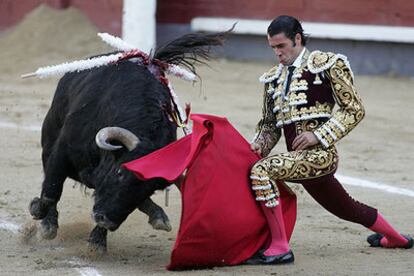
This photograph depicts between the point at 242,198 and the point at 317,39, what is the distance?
18.3ft

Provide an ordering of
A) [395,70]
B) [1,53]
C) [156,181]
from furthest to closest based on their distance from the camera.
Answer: [1,53], [395,70], [156,181]


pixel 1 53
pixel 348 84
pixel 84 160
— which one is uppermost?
pixel 348 84

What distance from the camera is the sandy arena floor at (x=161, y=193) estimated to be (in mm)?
4102

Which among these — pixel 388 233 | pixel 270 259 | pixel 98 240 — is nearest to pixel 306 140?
pixel 270 259

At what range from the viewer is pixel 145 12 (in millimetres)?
9555

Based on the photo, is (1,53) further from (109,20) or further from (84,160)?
(84,160)

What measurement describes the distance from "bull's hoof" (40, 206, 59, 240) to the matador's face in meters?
1.23

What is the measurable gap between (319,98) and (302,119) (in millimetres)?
99

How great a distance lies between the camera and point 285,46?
3939 millimetres

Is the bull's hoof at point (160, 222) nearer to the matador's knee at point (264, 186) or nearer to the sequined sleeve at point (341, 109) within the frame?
the matador's knee at point (264, 186)

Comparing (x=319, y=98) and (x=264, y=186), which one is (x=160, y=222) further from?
(x=319, y=98)

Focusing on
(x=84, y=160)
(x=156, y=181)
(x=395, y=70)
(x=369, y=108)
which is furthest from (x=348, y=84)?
(x=395, y=70)

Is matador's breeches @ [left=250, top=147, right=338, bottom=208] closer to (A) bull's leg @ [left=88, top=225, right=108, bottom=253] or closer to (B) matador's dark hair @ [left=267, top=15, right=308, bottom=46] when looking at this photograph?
(B) matador's dark hair @ [left=267, top=15, right=308, bottom=46]

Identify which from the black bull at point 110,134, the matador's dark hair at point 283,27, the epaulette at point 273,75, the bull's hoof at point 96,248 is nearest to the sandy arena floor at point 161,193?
the bull's hoof at point 96,248
